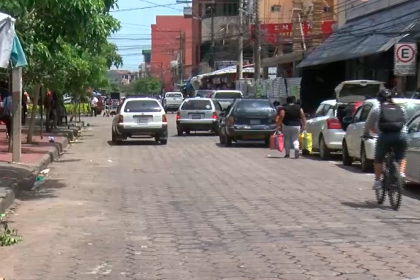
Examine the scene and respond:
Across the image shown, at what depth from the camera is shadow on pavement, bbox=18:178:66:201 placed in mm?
14938

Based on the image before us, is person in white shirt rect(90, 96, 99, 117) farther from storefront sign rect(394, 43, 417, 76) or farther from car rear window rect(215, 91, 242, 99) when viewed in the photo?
storefront sign rect(394, 43, 417, 76)

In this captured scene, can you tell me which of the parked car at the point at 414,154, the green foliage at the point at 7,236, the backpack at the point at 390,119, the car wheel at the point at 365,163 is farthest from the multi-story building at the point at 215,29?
the green foliage at the point at 7,236

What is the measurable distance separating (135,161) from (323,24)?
35525 mm

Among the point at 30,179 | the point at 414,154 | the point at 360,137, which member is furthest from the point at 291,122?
the point at 30,179

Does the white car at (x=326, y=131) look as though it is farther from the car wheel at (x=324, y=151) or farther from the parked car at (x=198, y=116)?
the parked car at (x=198, y=116)

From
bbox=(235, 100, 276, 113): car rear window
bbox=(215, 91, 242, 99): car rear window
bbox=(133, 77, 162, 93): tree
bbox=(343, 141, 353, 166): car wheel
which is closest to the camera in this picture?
bbox=(343, 141, 353, 166): car wheel

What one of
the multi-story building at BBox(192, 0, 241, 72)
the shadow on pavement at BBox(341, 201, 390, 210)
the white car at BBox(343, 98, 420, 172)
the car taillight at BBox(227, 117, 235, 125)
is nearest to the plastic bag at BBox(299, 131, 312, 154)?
the white car at BBox(343, 98, 420, 172)

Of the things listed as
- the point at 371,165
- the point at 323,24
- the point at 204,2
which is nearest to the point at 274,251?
the point at 371,165

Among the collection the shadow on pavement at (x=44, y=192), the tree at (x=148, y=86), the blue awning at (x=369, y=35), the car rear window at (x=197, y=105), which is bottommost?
the shadow on pavement at (x=44, y=192)

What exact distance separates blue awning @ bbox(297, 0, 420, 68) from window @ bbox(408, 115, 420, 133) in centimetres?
1344

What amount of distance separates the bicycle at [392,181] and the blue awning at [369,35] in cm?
1658

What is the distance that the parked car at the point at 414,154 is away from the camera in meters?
14.7

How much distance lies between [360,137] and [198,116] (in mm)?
16523

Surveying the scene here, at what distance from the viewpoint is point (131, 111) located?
2923cm
